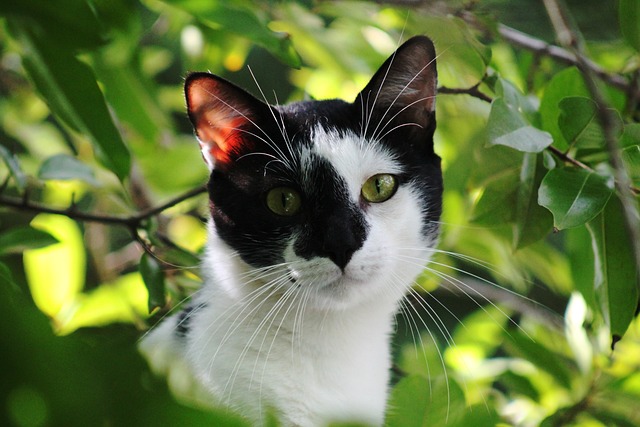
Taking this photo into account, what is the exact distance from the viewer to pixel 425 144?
1.50 m

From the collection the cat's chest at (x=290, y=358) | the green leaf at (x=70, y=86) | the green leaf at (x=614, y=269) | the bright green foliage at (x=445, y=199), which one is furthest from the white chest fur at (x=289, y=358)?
the green leaf at (x=70, y=86)

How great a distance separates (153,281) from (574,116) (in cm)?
83

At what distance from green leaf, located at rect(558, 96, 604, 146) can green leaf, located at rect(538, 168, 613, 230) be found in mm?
106

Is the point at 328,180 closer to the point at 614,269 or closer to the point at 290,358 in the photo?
the point at 290,358

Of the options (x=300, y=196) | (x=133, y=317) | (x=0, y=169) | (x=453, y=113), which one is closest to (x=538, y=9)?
(x=453, y=113)

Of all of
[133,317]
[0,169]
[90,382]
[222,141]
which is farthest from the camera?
[0,169]

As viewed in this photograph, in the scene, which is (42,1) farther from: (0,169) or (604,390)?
(0,169)

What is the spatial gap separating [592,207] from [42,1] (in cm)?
88

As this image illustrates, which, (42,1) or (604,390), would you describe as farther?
(604,390)

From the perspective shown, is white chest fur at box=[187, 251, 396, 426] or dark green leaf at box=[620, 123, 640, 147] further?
white chest fur at box=[187, 251, 396, 426]

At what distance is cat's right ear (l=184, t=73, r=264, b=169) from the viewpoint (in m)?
1.31

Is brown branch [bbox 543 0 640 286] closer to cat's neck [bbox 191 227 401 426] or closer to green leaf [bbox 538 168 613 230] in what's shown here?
green leaf [bbox 538 168 613 230]

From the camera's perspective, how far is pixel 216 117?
138 centimetres

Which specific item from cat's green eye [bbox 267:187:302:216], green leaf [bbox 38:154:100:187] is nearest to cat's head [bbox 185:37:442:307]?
cat's green eye [bbox 267:187:302:216]
